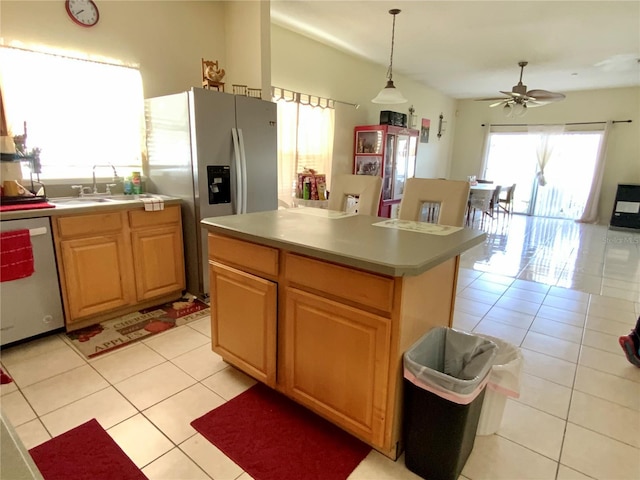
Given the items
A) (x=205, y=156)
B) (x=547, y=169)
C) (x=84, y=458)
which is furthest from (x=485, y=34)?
(x=84, y=458)

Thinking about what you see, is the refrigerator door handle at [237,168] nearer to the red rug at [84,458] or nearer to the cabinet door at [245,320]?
the cabinet door at [245,320]

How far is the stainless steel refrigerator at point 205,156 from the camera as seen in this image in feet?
9.13

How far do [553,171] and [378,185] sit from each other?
7354 millimetres

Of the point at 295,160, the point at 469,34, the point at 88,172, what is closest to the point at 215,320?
the point at 88,172

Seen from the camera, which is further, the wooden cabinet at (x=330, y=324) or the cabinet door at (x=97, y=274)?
the cabinet door at (x=97, y=274)

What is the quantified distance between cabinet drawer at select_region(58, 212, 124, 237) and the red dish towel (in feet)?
0.66

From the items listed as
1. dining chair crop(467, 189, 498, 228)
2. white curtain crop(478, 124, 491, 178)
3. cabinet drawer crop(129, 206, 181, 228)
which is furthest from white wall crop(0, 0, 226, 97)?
white curtain crop(478, 124, 491, 178)

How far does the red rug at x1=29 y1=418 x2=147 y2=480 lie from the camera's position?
1426mm

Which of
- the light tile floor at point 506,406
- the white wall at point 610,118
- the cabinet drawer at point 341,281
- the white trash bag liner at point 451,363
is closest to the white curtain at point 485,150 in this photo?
the white wall at point 610,118

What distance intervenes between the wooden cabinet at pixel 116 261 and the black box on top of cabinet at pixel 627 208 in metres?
8.06

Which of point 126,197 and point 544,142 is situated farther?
point 544,142

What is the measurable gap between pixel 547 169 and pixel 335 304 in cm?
834

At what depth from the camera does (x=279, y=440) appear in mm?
1634

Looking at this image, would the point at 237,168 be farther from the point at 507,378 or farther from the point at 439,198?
the point at 507,378
